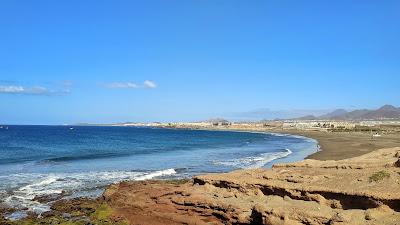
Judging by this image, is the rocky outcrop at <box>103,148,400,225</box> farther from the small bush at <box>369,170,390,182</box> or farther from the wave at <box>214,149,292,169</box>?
the wave at <box>214,149,292,169</box>

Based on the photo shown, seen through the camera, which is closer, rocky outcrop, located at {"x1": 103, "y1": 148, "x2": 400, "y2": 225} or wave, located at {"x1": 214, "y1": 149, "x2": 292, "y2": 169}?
rocky outcrop, located at {"x1": 103, "y1": 148, "x2": 400, "y2": 225}

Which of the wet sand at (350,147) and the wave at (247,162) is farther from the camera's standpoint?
the wet sand at (350,147)

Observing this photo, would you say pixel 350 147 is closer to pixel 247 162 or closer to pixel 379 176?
pixel 247 162

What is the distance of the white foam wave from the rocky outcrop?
461cm

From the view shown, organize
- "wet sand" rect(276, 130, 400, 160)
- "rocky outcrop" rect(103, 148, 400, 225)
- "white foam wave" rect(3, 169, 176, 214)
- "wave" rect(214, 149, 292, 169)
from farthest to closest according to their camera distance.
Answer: "wet sand" rect(276, 130, 400, 160), "wave" rect(214, 149, 292, 169), "white foam wave" rect(3, 169, 176, 214), "rocky outcrop" rect(103, 148, 400, 225)

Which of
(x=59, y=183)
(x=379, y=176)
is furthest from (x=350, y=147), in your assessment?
(x=379, y=176)

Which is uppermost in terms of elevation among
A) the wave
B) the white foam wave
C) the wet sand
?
the wet sand

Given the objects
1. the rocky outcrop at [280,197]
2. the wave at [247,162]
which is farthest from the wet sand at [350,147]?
the rocky outcrop at [280,197]

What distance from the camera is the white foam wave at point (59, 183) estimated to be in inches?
954

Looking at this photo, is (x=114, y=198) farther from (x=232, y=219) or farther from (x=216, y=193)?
(x=232, y=219)

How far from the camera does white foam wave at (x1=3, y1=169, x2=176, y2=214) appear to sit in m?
24.2

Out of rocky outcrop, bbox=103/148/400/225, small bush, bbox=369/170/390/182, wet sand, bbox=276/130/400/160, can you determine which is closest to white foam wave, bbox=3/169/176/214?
rocky outcrop, bbox=103/148/400/225

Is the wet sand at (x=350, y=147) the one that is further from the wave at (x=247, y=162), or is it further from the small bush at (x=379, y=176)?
the small bush at (x=379, y=176)

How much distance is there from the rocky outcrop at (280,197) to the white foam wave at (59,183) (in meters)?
4.61
